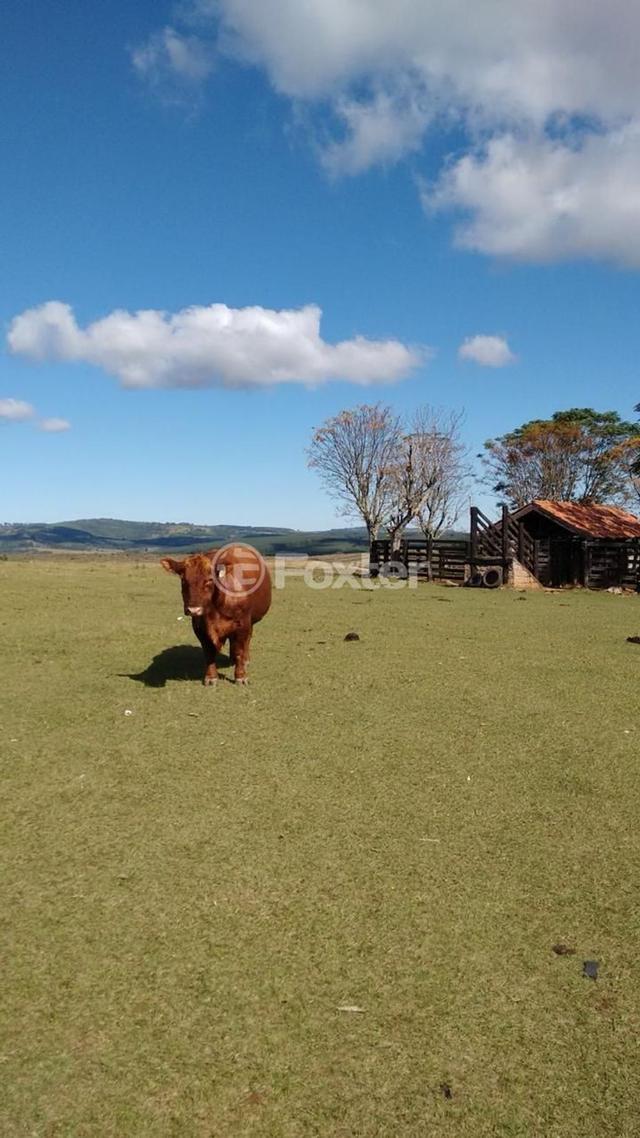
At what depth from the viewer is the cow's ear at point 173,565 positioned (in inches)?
347

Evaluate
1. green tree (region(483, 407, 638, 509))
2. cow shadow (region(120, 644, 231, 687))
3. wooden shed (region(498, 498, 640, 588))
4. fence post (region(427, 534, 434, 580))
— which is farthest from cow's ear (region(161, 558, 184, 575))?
green tree (region(483, 407, 638, 509))

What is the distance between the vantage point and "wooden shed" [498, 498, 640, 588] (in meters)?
31.2

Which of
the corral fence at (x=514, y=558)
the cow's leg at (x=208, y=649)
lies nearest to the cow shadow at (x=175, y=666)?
the cow's leg at (x=208, y=649)

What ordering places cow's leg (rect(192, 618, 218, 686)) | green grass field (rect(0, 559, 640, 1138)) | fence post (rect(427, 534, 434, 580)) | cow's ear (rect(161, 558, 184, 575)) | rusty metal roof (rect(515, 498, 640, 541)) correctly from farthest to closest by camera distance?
fence post (rect(427, 534, 434, 580)) < rusty metal roof (rect(515, 498, 640, 541)) < cow's leg (rect(192, 618, 218, 686)) < cow's ear (rect(161, 558, 184, 575)) < green grass field (rect(0, 559, 640, 1138))

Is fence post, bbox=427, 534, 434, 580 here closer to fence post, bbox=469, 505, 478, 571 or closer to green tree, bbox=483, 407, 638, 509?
fence post, bbox=469, 505, 478, 571

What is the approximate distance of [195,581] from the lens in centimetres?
858

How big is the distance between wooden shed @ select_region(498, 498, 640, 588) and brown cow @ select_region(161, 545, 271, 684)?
25.4 metres

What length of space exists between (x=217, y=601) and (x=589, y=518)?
2962cm

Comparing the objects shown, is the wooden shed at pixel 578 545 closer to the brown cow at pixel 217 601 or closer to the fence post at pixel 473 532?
the fence post at pixel 473 532

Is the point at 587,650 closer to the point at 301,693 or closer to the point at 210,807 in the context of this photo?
the point at 301,693

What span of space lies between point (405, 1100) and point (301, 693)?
20.2ft

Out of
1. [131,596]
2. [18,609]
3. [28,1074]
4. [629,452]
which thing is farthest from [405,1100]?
[629,452]

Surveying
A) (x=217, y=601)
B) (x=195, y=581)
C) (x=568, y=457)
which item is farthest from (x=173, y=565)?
(x=568, y=457)

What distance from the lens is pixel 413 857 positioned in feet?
15.2
